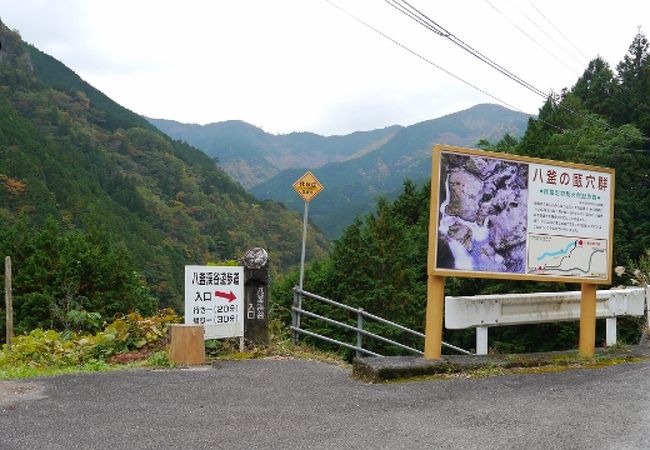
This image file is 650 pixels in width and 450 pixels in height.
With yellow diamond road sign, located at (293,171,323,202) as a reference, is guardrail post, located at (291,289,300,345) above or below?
below

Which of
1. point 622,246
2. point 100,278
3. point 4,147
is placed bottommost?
point 100,278

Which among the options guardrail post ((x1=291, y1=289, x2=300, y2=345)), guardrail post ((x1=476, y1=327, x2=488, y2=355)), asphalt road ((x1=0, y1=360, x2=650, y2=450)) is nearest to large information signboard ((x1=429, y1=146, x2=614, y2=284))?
guardrail post ((x1=476, y1=327, x2=488, y2=355))

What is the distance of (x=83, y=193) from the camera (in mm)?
89500

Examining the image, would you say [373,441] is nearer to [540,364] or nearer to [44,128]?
[540,364]

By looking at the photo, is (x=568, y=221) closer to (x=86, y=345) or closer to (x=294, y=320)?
(x=294, y=320)

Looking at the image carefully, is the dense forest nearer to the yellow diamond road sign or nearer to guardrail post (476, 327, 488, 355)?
the yellow diamond road sign

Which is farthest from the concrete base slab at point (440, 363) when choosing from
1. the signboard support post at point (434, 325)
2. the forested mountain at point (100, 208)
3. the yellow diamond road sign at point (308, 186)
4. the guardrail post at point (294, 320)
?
the forested mountain at point (100, 208)


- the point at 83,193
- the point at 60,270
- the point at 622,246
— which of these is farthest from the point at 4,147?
the point at 622,246

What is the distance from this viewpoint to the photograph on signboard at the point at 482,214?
7992mm

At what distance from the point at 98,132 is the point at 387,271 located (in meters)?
111

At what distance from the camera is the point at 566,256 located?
340 inches

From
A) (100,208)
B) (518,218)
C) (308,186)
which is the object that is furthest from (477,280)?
(100,208)

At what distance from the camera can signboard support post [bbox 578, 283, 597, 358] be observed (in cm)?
895

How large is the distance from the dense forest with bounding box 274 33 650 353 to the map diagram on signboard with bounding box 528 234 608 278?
2285 centimetres
